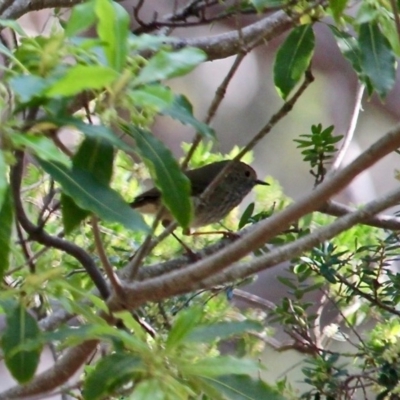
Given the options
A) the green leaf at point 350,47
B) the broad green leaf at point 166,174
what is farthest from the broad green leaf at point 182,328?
the green leaf at point 350,47

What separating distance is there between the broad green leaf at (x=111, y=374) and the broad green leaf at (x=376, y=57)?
56cm

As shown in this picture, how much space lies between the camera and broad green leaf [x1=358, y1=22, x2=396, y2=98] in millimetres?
1015

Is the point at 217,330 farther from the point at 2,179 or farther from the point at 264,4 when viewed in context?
the point at 264,4

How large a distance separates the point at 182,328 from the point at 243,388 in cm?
11

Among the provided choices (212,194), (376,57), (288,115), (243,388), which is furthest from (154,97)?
(288,115)

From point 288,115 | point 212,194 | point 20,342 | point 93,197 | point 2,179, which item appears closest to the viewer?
point 2,179

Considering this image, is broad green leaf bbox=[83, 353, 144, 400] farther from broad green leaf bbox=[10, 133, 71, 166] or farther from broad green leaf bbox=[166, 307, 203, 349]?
broad green leaf bbox=[10, 133, 71, 166]

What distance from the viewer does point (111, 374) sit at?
2.55 feet

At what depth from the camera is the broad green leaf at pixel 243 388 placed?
786 mm

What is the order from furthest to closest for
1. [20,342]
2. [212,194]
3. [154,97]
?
[212,194] → [20,342] → [154,97]

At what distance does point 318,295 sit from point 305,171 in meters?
0.63

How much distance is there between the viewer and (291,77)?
3.72 feet

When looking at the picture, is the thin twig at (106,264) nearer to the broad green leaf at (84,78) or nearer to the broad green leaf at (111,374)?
the broad green leaf at (111,374)

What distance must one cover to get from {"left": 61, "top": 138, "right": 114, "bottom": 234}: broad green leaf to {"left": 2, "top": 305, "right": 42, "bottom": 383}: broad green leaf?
0.13 m
